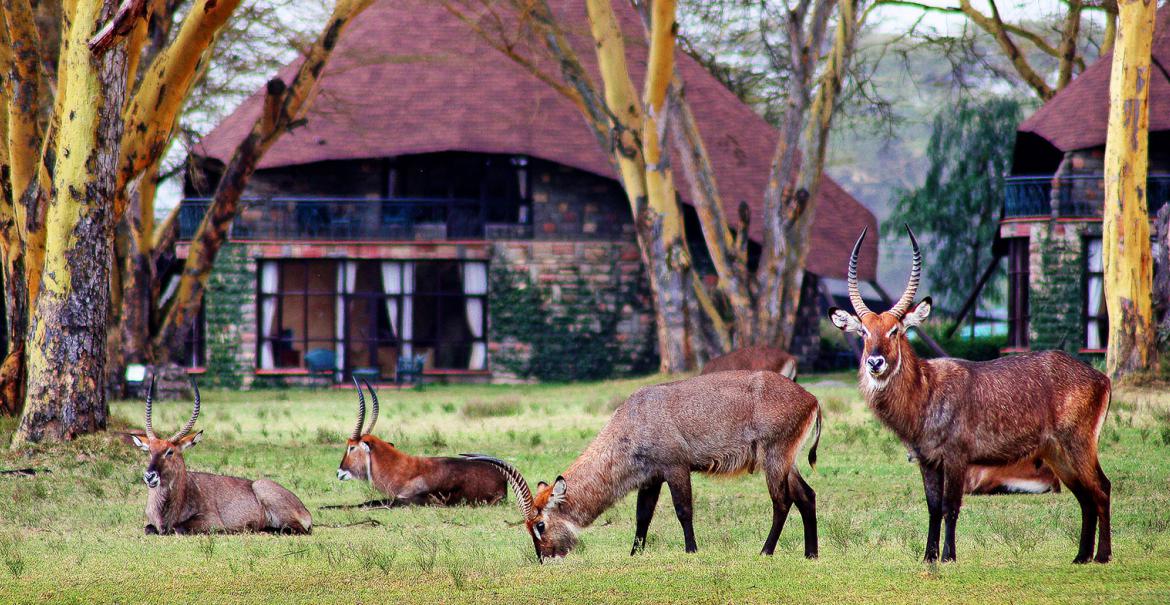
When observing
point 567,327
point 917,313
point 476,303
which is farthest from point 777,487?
point 476,303

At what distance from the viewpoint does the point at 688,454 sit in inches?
371

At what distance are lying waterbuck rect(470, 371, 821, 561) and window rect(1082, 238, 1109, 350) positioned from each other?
23.8 m

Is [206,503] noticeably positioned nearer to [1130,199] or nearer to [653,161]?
[1130,199]

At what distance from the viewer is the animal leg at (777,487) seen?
9.36 m

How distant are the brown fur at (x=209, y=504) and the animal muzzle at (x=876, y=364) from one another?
463 centimetres

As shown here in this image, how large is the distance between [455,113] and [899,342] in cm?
2728

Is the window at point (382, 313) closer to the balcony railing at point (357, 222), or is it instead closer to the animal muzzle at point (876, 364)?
the balcony railing at point (357, 222)

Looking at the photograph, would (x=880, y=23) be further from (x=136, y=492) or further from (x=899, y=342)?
(x=899, y=342)

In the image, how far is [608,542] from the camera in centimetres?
1070

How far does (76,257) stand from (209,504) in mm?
5321

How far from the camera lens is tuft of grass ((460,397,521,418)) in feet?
75.5

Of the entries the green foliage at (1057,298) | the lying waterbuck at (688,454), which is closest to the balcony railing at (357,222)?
the green foliage at (1057,298)

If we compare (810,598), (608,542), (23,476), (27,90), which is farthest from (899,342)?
(27,90)

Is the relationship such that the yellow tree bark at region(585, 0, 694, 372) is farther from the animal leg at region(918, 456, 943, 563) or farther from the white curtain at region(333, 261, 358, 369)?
the animal leg at region(918, 456, 943, 563)
